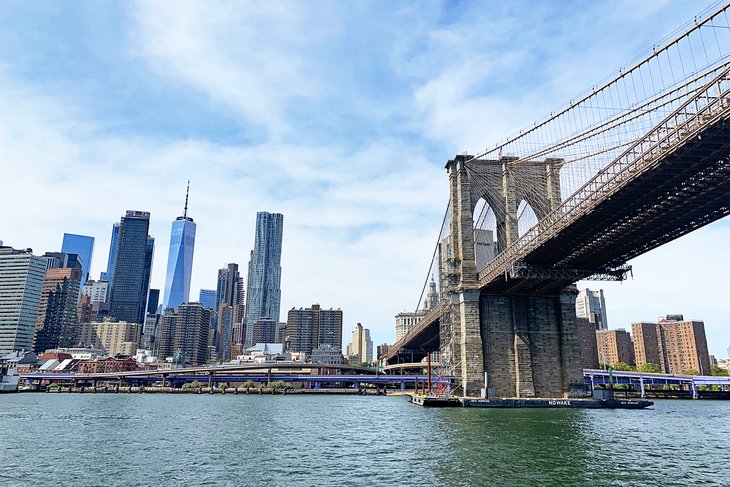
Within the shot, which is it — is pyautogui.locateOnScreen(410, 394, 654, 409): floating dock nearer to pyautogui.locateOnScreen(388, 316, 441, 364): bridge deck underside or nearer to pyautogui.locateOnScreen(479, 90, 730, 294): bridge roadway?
pyautogui.locateOnScreen(479, 90, 730, 294): bridge roadway

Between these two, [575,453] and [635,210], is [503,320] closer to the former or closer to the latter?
[635,210]

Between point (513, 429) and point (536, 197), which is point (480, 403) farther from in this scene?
point (536, 197)

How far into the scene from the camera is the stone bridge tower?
61.6m

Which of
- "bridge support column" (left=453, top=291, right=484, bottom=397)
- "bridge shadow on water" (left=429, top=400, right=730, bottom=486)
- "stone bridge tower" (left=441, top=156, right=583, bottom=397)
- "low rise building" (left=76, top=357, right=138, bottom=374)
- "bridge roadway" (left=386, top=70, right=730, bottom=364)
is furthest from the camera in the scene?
"low rise building" (left=76, top=357, right=138, bottom=374)

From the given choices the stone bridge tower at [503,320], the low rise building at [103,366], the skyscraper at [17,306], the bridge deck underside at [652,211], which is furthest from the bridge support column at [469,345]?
the skyscraper at [17,306]

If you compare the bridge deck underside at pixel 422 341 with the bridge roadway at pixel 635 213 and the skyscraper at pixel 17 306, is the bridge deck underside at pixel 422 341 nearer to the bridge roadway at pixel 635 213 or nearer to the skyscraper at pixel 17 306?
the bridge roadway at pixel 635 213

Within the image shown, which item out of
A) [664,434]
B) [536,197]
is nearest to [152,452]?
[664,434]

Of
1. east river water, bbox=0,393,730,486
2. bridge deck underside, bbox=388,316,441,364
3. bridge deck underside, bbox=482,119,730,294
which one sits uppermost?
bridge deck underside, bbox=482,119,730,294

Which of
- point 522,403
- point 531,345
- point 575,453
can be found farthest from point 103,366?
point 575,453

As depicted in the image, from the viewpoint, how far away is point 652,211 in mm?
40969

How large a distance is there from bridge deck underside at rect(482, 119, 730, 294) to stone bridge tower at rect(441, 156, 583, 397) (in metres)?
5.85

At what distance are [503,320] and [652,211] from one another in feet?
85.9

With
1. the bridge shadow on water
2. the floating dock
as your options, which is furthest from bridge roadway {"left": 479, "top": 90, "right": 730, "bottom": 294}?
the bridge shadow on water

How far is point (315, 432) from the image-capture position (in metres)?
35.8
